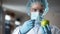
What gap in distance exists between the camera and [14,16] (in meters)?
0.96

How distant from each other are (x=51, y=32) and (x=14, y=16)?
0.28 metres

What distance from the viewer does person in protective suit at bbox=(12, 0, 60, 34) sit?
827mm

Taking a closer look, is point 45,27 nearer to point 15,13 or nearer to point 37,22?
point 37,22

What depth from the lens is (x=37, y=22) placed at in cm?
85

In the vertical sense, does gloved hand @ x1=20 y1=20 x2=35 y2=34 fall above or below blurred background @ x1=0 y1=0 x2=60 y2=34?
below

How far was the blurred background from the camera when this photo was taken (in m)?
0.90

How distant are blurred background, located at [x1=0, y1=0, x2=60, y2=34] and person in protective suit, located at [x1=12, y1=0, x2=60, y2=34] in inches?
1.9

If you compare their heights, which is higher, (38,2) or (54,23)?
(38,2)

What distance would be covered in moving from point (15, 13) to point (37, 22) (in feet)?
0.64

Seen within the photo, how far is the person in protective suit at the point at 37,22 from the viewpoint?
83 cm

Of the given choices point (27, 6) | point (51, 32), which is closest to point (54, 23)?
point (51, 32)

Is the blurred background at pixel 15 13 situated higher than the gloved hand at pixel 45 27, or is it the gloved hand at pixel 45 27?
the blurred background at pixel 15 13

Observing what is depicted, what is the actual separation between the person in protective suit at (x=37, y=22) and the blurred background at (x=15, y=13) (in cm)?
5

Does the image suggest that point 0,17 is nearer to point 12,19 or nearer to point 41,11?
point 12,19
